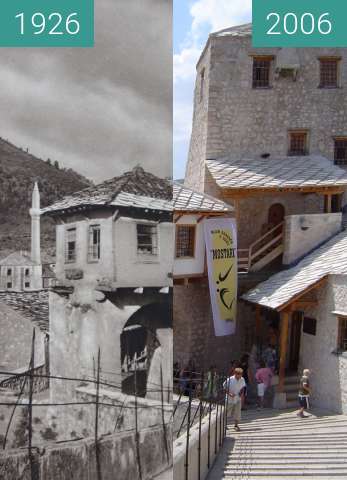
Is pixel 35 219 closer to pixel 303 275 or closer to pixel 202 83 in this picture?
pixel 303 275

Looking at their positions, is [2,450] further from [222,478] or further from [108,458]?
[222,478]

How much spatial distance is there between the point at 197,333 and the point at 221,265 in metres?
2.63

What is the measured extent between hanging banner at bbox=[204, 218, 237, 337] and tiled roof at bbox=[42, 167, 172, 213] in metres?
7.06

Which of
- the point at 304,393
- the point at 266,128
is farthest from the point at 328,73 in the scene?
the point at 304,393

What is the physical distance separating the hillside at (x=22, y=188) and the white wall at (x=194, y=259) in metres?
7.29

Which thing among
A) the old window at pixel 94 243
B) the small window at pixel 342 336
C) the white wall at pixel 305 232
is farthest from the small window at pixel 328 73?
the old window at pixel 94 243

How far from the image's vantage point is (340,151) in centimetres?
1712

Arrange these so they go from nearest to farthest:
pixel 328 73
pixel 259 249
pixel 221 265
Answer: pixel 221 265, pixel 259 249, pixel 328 73

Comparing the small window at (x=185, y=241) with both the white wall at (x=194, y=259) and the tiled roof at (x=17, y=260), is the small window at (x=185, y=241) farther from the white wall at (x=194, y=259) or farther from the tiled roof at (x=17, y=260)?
the tiled roof at (x=17, y=260)

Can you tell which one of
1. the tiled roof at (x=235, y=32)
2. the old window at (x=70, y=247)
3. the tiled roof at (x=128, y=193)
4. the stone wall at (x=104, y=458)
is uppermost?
the tiled roof at (x=235, y=32)

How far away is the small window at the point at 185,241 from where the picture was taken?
42.3 feet

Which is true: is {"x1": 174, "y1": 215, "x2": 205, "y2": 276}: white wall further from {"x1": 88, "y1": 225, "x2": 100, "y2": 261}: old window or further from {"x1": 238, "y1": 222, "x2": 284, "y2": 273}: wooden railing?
{"x1": 88, "y1": 225, "x2": 100, "y2": 261}: old window

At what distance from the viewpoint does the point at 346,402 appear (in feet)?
34.5

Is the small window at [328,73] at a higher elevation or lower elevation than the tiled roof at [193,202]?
higher
